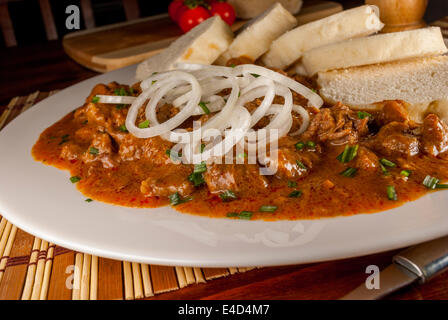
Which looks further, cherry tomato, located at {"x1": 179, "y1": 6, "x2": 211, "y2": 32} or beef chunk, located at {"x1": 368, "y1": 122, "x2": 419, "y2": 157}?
cherry tomato, located at {"x1": 179, "y1": 6, "x2": 211, "y2": 32}

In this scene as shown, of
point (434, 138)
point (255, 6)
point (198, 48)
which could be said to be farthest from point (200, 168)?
point (255, 6)

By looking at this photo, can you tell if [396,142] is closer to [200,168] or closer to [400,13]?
[200,168]

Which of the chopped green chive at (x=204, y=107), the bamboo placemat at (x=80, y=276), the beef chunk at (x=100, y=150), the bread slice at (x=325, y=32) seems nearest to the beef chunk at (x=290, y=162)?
the chopped green chive at (x=204, y=107)

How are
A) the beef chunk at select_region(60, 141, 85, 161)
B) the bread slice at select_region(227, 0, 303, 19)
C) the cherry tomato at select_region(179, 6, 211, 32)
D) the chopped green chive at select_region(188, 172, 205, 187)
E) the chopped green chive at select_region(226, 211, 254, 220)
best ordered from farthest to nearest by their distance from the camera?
the bread slice at select_region(227, 0, 303, 19) → the cherry tomato at select_region(179, 6, 211, 32) → the beef chunk at select_region(60, 141, 85, 161) → the chopped green chive at select_region(188, 172, 205, 187) → the chopped green chive at select_region(226, 211, 254, 220)

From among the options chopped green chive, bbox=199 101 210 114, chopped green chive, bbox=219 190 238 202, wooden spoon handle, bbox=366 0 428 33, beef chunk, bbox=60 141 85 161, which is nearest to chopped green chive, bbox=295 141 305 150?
chopped green chive, bbox=219 190 238 202

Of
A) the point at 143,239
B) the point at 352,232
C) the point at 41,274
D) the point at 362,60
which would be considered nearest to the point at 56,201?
the point at 41,274

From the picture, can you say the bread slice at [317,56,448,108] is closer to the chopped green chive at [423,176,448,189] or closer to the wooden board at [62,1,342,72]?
the chopped green chive at [423,176,448,189]

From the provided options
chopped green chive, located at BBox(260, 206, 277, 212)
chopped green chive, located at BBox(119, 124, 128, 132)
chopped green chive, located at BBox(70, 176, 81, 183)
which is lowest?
chopped green chive, located at BBox(70, 176, 81, 183)
